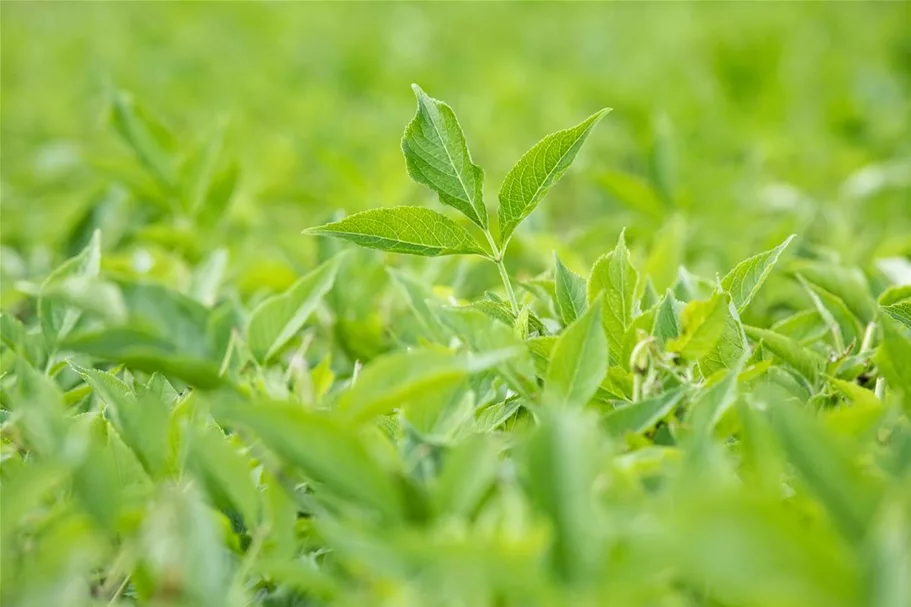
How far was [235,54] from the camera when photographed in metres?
4.52

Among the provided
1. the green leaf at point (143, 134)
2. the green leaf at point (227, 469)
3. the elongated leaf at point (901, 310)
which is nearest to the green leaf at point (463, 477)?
the green leaf at point (227, 469)

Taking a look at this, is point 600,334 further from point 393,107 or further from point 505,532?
point 393,107

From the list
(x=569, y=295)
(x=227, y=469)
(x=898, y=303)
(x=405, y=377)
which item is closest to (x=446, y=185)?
(x=569, y=295)

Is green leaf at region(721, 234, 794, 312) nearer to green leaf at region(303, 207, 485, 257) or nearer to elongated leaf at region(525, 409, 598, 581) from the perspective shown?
green leaf at region(303, 207, 485, 257)

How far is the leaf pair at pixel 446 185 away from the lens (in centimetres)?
110

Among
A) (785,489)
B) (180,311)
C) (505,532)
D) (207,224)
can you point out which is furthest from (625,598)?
(207,224)

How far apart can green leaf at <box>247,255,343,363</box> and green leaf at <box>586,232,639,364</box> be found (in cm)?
29

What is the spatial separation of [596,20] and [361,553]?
5.05 metres

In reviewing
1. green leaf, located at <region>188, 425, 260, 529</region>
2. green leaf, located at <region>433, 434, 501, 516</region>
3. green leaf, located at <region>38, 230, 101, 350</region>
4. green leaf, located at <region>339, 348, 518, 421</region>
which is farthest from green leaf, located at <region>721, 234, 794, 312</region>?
green leaf, located at <region>38, 230, 101, 350</region>

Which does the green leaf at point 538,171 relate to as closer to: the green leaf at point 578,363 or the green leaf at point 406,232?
the green leaf at point 406,232

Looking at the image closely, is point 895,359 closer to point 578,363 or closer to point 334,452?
point 578,363

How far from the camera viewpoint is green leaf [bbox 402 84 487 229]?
1099 millimetres

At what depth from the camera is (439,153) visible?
111cm

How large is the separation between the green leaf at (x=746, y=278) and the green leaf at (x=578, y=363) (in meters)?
0.24
